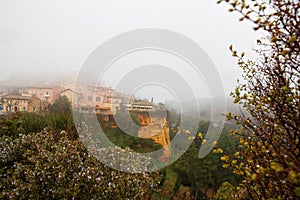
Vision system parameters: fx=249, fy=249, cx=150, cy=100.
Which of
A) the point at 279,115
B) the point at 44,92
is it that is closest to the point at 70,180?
the point at 279,115

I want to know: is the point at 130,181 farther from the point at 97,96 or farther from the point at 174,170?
the point at 174,170

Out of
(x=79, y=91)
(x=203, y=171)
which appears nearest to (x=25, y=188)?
(x=79, y=91)

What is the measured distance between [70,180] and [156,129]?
257cm

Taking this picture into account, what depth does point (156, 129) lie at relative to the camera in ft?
19.6

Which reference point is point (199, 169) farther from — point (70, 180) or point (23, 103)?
point (23, 103)

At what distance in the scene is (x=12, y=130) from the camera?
5910 mm

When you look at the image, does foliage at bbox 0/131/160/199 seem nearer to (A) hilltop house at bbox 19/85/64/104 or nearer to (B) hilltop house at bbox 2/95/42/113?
(B) hilltop house at bbox 2/95/42/113

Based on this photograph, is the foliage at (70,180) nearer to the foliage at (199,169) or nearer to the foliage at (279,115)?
the foliage at (279,115)

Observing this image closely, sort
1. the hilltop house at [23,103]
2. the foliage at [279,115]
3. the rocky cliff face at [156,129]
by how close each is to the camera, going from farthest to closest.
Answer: the hilltop house at [23,103] < the rocky cliff face at [156,129] < the foliage at [279,115]

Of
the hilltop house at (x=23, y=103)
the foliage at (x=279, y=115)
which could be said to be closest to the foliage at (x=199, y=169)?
the hilltop house at (x=23, y=103)

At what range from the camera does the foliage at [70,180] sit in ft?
12.6

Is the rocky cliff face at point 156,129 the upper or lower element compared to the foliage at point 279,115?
lower

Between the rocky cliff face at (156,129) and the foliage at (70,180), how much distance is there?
1498mm

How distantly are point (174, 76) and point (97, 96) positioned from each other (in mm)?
1928
